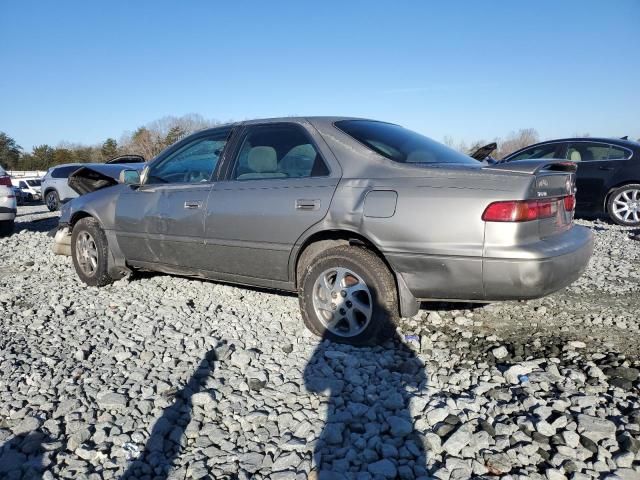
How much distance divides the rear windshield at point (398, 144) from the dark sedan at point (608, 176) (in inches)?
236

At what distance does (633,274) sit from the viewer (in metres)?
5.18

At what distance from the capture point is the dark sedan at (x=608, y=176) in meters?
8.38

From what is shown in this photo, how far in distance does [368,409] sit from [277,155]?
214 cm

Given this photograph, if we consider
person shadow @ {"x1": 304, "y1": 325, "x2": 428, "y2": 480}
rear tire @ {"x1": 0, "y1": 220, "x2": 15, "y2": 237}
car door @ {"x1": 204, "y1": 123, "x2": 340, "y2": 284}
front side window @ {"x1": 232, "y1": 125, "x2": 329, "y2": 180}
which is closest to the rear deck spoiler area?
car door @ {"x1": 204, "y1": 123, "x2": 340, "y2": 284}

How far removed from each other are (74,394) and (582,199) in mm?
8712

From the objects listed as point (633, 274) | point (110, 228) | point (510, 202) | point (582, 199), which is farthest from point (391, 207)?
point (582, 199)

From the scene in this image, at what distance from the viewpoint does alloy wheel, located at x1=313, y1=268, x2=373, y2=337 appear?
3.36 meters

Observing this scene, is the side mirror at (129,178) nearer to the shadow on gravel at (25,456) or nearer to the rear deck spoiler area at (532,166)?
the shadow on gravel at (25,456)

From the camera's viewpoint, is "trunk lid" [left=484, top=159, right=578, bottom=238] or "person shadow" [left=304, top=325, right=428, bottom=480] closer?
"person shadow" [left=304, top=325, right=428, bottom=480]

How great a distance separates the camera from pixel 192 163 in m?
4.46

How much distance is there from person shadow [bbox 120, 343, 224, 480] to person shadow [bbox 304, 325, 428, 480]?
2.12 ft

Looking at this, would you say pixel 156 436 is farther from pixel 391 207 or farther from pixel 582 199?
pixel 582 199

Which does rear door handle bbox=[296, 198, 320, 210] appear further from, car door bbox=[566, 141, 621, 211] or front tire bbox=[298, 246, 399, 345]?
car door bbox=[566, 141, 621, 211]

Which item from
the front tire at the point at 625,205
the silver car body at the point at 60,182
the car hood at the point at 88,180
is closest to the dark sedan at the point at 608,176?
the front tire at the point at 625,205
